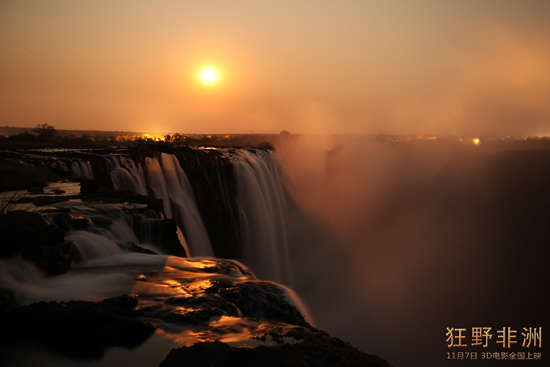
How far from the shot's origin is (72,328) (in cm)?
326

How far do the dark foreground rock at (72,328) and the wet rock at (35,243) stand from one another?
3.99 feet

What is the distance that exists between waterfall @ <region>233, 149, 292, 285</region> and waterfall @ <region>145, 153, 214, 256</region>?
3.75 meters

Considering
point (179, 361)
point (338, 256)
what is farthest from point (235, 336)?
point (338, 256)

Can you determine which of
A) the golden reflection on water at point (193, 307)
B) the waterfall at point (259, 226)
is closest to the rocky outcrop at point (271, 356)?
the golden reflection on water at point (193, 307)

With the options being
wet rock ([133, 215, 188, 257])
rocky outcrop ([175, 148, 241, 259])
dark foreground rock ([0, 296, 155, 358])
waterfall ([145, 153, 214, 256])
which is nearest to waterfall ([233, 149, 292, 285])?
rocky outcrop ([175, 148, 241, 259])

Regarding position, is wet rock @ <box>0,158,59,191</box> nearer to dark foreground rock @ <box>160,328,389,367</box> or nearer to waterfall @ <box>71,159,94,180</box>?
waterfall @ <box>71,159,94,180</box>

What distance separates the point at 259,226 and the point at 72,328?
46.0 feet

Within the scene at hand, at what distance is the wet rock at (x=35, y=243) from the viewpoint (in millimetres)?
4242

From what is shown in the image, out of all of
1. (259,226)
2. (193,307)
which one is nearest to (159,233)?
(193,307)

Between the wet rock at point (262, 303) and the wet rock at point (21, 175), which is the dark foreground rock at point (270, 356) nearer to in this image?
the wet rock at point (262, 303)

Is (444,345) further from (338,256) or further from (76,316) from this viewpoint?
(76,316)

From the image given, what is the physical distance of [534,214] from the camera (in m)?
33.8

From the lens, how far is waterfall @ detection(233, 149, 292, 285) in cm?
1609

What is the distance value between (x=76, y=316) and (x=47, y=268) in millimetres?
1628
